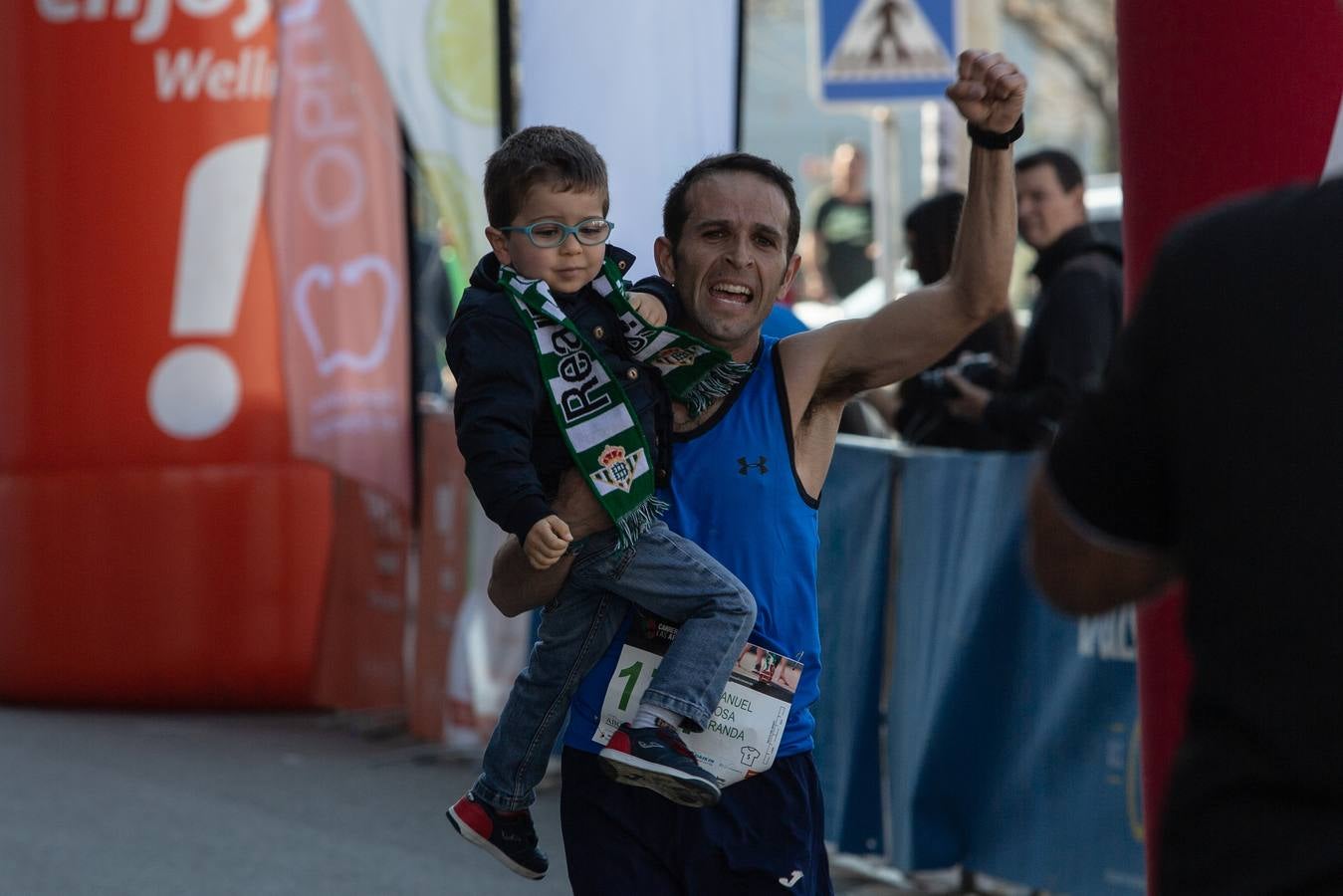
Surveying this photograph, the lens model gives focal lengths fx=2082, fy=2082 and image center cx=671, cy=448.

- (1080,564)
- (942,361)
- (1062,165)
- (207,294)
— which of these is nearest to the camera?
(1080,564)

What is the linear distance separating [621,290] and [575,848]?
35.0 inches

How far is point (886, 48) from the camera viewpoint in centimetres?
920

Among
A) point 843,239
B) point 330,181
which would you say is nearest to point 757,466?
point 330,181

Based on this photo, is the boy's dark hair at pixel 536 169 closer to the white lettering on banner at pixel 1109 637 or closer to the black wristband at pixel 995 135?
the black wristband at pixel 995 135

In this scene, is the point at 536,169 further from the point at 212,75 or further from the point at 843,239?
the point at 843,239

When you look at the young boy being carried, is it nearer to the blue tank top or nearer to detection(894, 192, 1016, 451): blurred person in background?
the blue tank top

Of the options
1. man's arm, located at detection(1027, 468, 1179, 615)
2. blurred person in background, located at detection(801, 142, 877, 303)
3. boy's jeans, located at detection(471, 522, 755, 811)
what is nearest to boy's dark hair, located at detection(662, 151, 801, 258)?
boy's jeans, located at detection(471, 522, 755, 811)

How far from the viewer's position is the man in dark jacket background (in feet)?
20.1

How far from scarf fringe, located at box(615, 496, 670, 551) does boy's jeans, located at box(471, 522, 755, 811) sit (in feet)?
0.04

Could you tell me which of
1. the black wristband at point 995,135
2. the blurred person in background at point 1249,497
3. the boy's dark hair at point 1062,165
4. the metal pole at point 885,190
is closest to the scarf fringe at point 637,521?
the black wristband at point 995,135

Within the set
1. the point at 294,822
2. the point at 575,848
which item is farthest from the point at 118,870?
the point at 575,848

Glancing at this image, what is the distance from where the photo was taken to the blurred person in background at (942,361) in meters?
6.55

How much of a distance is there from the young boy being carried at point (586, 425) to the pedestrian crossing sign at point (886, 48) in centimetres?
594

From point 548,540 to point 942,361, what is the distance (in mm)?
3747
